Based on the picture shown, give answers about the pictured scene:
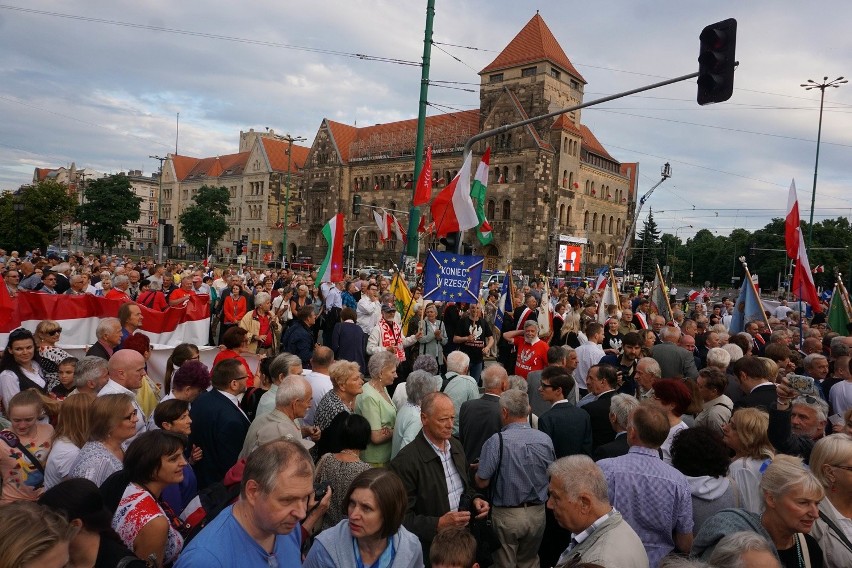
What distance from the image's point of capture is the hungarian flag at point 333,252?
12023mm

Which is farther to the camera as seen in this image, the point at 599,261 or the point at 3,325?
the point at 599,261

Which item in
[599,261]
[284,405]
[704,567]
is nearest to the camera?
[704,567]

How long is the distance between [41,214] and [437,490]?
62.8m

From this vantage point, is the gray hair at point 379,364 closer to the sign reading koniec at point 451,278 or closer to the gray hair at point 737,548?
the gray hair at point 737,548

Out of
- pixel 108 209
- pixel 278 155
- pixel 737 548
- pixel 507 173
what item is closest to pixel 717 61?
pixel 737 548

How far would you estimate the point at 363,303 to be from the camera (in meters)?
11.5

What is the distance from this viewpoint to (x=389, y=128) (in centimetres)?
7012

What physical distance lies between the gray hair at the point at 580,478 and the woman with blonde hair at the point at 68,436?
9.85ft

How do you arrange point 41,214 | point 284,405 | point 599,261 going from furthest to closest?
1. point 599,261
2. point 41,214
3. point 284,405

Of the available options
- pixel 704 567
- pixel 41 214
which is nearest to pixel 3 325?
pixel 704 567

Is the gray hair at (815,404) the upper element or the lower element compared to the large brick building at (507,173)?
lower

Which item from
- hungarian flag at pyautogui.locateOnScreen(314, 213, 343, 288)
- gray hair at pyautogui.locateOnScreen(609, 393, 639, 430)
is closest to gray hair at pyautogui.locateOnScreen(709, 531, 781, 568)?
gray hair at pyautogui.locateOnScreen(609, 393, 639, 430)

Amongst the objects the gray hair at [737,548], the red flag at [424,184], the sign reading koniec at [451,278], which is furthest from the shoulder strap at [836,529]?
the red flag at [424,184]

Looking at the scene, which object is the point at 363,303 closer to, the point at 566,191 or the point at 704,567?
the point at 704,567
